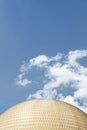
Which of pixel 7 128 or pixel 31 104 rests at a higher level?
pixel 31 104

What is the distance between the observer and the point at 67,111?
42.0 m

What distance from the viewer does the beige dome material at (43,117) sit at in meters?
39.9

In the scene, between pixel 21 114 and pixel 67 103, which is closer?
pixel 21 114

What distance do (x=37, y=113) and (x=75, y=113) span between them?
5.14 metres

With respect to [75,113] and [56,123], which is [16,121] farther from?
[75,113]

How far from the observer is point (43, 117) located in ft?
133

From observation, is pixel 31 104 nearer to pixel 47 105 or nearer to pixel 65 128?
pixel 47 105

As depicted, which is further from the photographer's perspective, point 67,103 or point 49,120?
point 67,103

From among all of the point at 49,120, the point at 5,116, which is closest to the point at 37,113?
the point at 49,120

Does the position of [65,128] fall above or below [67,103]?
below

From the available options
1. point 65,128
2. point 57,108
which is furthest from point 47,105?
point 65,128

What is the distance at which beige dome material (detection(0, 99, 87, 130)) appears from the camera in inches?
1570

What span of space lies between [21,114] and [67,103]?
7158 millimetres

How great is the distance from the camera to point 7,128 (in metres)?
40.9
